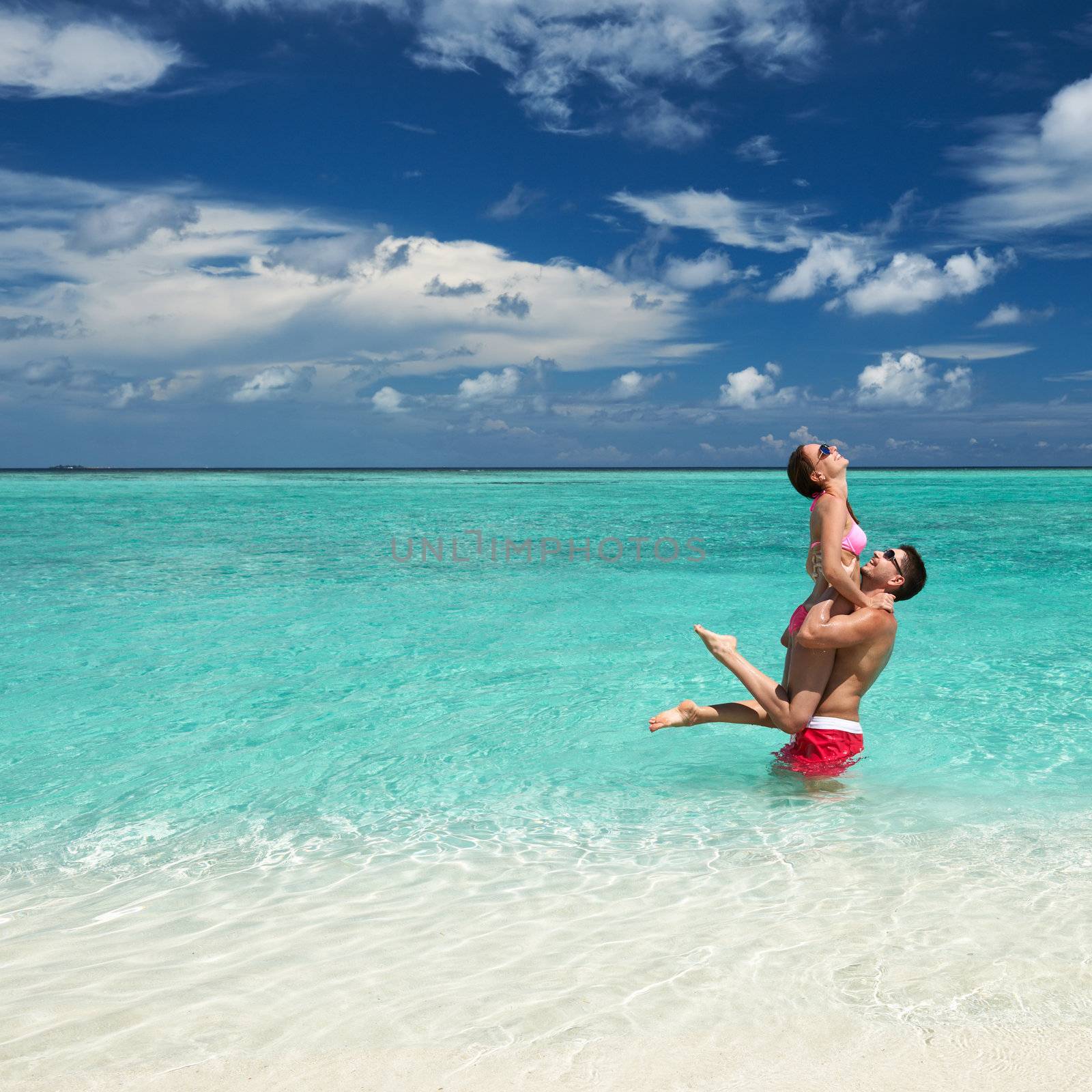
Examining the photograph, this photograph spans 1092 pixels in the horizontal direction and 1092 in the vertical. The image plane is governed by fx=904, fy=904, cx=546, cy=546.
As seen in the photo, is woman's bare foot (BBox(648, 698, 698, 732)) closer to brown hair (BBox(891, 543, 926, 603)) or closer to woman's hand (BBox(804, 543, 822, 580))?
Result: woman's hand (BBox(804, 543, 822, 580))

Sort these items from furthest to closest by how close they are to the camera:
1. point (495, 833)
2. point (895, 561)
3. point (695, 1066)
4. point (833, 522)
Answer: point (495, 833)
point (895, 561)
point (833, 522)
point (695, 1066)

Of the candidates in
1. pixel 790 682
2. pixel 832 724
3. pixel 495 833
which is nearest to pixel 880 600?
pixel 790 682

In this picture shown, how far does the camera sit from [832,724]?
16.5 feet

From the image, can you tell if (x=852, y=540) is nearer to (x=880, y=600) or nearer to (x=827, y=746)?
(x=880, y=600)

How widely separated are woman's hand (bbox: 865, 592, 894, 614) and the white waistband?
0.71 m

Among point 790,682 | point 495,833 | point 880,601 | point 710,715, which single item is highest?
point 880,601

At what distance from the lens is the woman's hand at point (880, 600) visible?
4.64 meters

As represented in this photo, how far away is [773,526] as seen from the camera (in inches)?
1081

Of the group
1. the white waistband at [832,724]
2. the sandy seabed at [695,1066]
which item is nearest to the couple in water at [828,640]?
the white waistband at [832,724]

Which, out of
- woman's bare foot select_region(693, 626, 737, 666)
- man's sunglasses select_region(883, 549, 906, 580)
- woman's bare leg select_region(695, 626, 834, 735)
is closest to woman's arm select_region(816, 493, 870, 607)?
man's sunglasses select_region(883, 549, 906, 580)

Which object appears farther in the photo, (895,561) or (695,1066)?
(895,561)

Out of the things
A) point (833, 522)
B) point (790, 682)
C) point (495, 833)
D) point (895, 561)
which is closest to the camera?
point (833, 522)

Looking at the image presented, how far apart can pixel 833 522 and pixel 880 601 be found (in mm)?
512

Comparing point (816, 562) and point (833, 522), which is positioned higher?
point (833, 522)
